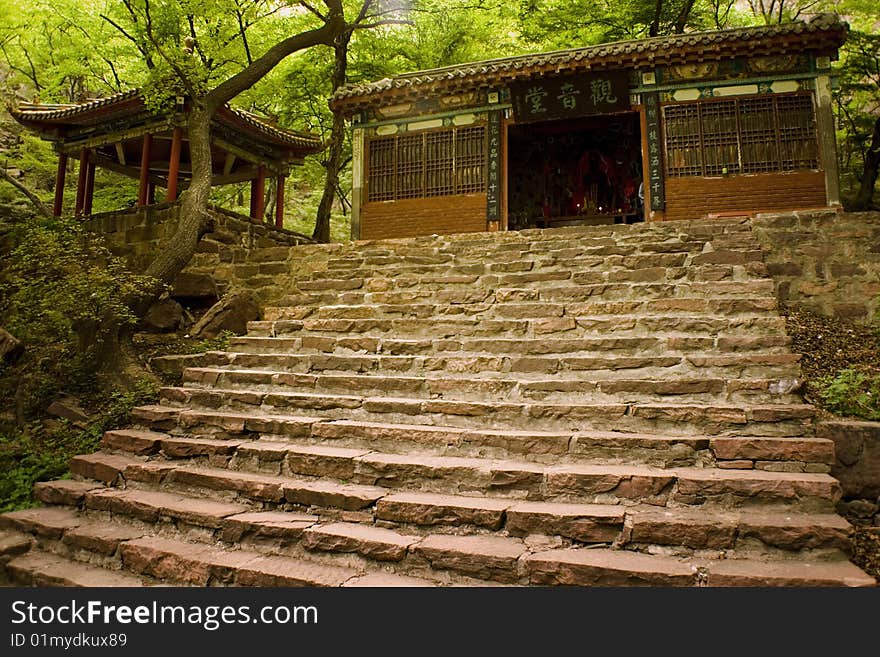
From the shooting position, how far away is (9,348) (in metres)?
5.32

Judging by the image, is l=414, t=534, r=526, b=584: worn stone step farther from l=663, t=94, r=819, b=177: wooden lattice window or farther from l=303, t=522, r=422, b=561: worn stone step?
l=663, t=94, r=819, b=177: wooden lattice window

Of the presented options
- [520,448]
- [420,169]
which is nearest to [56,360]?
[520,448]

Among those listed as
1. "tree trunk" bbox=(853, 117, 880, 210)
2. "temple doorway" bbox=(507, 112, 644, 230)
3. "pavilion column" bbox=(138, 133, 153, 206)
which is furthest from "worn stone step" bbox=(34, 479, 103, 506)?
"tree trunk" bbox=(853, 117, 880, 210)

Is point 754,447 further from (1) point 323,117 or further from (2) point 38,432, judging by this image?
(1) point 323,117

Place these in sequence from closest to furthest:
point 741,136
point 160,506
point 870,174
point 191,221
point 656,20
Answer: point 160,506
point 191,221
point 741,136
point 870,174
point 656,20

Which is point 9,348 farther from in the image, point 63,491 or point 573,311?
point 573,311

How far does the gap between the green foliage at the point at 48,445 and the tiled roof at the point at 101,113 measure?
7.99 meters

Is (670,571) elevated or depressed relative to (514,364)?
depressed

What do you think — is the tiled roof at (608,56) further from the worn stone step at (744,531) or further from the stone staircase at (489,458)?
the worn stone step at (744,531)

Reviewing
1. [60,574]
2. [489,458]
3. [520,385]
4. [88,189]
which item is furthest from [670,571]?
[88,189]

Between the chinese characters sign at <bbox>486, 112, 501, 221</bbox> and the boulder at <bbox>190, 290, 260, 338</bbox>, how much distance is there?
4974 mm

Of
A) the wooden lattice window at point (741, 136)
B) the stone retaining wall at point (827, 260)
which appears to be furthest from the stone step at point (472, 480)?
the wooden lattice window at point (741, 136)

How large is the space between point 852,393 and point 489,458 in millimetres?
2631

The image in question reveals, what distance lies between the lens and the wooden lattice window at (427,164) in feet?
33.7
